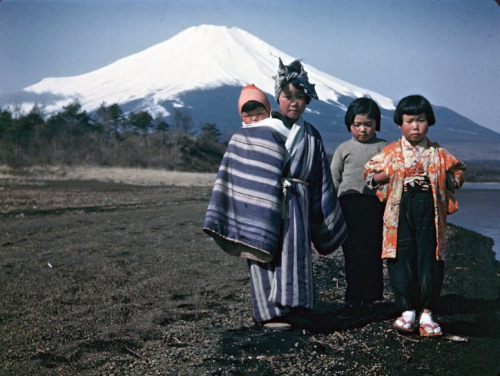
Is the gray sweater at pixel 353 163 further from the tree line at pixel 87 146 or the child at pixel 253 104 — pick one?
the tree line at pixel 87 146

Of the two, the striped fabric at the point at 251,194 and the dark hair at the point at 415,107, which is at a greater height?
the dark hair at the point at 415,107

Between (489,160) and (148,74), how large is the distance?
337 centimetres

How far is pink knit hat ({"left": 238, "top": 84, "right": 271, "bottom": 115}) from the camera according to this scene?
3100mm

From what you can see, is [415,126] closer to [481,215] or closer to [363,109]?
[363,109]

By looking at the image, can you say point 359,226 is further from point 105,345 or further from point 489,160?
point 105,345

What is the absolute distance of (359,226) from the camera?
11.0 feet

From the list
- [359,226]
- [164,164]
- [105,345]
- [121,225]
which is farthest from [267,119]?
[164,164]

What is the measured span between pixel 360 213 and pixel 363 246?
0.21 meters

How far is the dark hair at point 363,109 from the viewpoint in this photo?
3.19 m

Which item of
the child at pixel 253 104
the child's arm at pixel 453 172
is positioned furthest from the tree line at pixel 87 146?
the child's arm at pixel 453 172

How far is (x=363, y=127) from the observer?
3.27 metres

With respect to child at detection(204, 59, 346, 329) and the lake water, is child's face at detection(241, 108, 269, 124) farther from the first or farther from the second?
the lake water

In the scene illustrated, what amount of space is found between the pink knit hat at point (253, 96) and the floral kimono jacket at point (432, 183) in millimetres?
715

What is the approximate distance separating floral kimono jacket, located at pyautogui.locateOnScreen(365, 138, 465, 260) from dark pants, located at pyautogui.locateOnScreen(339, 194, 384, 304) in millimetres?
342
